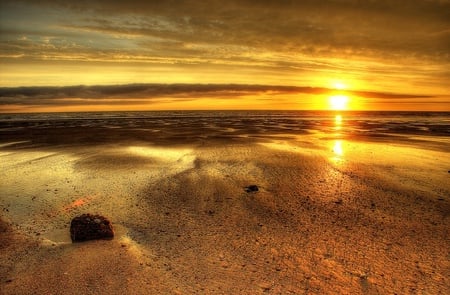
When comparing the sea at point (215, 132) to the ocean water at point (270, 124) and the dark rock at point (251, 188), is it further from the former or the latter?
the dark rock at point (251, 188)

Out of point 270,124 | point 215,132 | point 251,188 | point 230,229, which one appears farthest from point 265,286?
point 270,124

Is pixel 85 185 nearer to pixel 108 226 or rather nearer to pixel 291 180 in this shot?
pixel 108 226

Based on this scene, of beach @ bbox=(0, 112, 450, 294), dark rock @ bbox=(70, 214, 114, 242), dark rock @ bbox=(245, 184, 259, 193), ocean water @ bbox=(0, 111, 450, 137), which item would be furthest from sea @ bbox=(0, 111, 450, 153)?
dark rock @ bbox=(70, 214, 114, 242)

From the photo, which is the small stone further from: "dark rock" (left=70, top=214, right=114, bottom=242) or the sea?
the sea

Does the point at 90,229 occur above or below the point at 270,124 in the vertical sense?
above

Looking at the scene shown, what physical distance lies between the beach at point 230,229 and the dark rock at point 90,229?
0.12 metres

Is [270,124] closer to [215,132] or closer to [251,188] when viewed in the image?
[215,132]

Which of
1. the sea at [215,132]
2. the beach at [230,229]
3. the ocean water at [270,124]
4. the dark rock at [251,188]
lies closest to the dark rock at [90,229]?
the beach at [230,229]

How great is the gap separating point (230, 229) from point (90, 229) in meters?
2.48

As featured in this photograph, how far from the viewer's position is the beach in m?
4.77

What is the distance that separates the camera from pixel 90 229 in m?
6.03

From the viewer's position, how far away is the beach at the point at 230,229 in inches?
188

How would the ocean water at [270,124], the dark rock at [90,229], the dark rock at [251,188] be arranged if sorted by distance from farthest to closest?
1. the ocean water at [270,124]
2. the dark rock at [251,188]
3. the dark rock at [90,229]

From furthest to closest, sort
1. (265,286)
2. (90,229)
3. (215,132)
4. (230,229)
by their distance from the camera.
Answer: (215,132) → (230,229) → (90,229) → (265,286)
